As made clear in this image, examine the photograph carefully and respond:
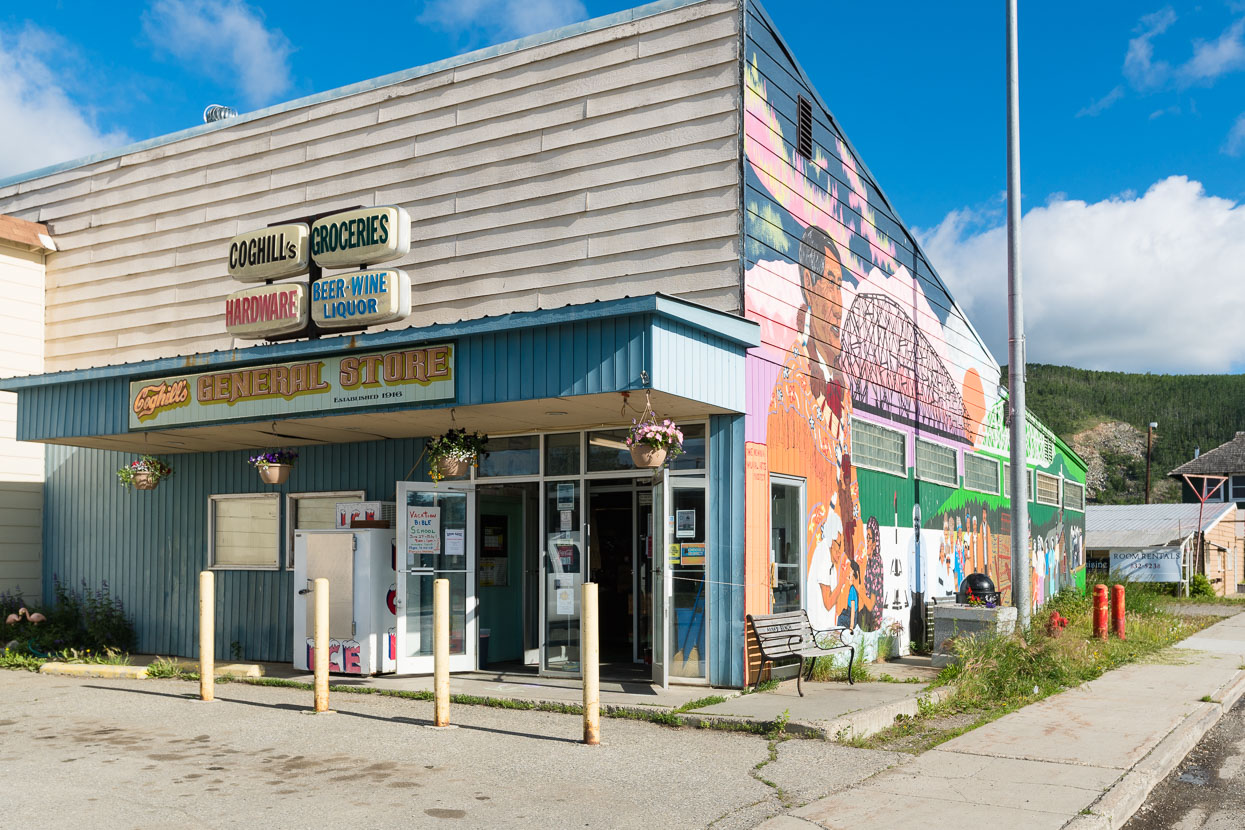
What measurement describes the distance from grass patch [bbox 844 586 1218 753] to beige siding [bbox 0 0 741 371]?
4582 mm

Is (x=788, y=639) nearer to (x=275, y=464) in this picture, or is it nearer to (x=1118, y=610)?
(x=275, y=464)

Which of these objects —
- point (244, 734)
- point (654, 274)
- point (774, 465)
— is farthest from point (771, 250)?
point (244, 734)

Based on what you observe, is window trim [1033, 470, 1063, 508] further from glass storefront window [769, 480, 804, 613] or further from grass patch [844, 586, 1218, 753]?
glass storefront window [769, 480, 804, 613]

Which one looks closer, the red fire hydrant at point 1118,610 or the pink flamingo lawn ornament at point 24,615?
the pink flamingo lawn ornament at point 24,615

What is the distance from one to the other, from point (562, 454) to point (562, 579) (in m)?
1.42

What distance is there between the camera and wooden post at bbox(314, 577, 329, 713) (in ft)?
31.3

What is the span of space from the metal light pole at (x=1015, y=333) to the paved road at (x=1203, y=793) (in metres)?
3.98

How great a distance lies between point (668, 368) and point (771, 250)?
2.76 metres

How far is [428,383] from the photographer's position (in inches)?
425

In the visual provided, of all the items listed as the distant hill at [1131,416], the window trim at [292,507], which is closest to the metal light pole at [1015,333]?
the window trim at [292,507]

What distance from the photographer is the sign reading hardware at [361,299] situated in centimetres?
1177

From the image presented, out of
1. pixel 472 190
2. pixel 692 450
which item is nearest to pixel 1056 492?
pixel 692 450

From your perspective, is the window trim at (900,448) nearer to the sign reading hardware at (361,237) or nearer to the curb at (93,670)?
the sign reading hardware at (361,237)

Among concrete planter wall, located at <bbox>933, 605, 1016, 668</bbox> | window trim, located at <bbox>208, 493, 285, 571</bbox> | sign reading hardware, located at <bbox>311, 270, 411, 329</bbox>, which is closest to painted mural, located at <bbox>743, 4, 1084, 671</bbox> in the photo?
concrete planter wall, located at <bbox>933, 605, 1016, 668</bbox>
